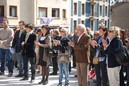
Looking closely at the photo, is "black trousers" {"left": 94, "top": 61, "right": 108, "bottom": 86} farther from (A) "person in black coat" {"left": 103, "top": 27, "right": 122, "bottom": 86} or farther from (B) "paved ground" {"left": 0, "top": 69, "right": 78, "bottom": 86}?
(B) "paved ground" {"left": 0, "top": 69, "right": 78, "bottom": 86}

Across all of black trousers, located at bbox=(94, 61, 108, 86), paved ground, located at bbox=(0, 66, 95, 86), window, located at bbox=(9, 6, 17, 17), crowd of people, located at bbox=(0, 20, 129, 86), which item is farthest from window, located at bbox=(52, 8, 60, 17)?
black trousers, located at bbox=(94, 61, 108, 86)

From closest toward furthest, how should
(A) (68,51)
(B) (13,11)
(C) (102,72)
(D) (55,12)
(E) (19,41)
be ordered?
(C) (102,72) → (A) (68,51) → (E) (19,41) → (B) (13,11) → (D) (55,12)

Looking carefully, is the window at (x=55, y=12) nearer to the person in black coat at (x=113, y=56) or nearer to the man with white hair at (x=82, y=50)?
the man with white hair at (x=82, y=50)

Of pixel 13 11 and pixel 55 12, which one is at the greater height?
pixel 55 12

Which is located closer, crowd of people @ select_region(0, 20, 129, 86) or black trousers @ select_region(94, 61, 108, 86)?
crowd of people @ select_region(0, 20, 129, 86)

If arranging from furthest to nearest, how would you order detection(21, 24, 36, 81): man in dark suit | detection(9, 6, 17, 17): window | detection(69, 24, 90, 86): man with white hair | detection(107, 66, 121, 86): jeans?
detection(9, 6, 17, 17): window, detection(21, 24, 36, 81): man in dark suit, detection(69, 24, 90, 86): man with white hair, detection(107, 66, 121, 86): jeans

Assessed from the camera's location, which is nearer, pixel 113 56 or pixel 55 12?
pixel 113 56

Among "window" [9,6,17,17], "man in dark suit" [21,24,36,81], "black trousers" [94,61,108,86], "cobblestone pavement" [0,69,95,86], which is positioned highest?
"window" [9,6,17,17]

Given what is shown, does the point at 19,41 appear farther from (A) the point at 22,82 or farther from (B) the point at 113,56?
(B) the point at 113,56

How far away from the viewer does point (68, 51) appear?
11.3 metres

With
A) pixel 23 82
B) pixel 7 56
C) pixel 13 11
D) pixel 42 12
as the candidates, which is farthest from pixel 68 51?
pixel 42 12

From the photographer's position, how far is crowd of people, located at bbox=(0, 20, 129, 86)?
931 centimetres

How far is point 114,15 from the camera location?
43.0 meters

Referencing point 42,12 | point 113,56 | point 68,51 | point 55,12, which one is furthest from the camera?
point 55,12
